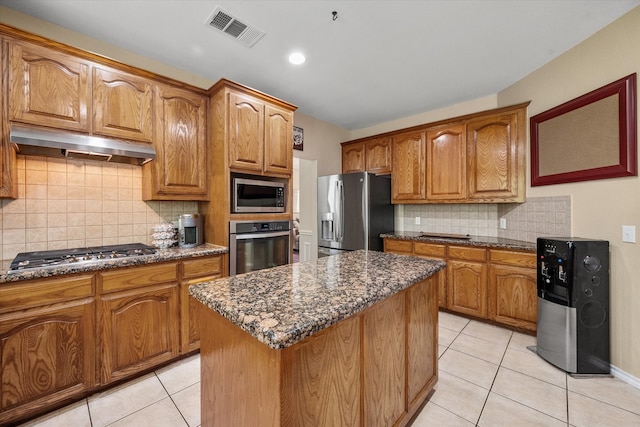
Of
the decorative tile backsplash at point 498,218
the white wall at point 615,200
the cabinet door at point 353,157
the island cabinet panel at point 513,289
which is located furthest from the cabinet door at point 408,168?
the white wall at point 615,200

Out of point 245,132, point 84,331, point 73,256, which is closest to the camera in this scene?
point 84,331

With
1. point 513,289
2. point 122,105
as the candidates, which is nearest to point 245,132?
point 122,105

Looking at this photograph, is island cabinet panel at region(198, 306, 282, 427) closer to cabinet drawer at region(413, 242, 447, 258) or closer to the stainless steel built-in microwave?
the stainless steel built-in microwave

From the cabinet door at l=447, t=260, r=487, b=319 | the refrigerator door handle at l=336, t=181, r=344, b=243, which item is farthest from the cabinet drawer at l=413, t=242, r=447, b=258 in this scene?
the refrigerator door handle at l=336, t=181, r=344, b=243

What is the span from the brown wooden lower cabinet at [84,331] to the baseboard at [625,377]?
10.7ft

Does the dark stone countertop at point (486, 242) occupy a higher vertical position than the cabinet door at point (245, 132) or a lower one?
lower

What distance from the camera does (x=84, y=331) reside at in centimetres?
172

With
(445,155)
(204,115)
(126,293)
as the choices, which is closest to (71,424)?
(126,293)

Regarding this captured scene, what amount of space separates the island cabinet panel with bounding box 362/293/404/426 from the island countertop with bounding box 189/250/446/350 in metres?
0.12

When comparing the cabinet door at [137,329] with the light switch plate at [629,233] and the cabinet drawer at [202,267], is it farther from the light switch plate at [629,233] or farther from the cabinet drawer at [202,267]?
the light switch plate at [629,233]

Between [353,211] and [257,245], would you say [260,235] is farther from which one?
[353,211]

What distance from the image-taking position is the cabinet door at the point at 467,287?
111 inches

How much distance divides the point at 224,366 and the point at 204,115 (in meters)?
2.31

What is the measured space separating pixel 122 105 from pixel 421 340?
2.75m
